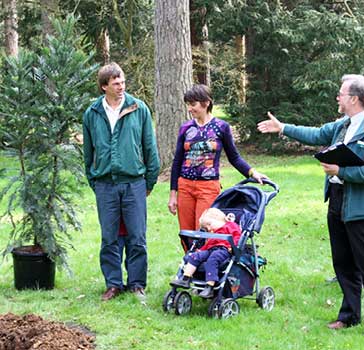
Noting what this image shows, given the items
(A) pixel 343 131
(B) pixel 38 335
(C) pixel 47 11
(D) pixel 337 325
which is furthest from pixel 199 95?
(C) pixel 47 11

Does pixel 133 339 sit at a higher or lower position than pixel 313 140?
lower

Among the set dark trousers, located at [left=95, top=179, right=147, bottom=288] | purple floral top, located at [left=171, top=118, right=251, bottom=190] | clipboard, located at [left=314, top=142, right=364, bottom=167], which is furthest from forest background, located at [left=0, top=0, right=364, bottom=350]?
clipboard, located at [left=314, top=142, right=364, bottom=167]

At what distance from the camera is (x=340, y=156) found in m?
4.87

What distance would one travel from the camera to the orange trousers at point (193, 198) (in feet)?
19.8

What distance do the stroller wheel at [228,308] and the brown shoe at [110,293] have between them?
3.88 ft

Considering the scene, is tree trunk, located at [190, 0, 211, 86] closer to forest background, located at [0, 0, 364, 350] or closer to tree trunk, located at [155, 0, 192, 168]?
forest background, located at [0, 0, 364, 350]

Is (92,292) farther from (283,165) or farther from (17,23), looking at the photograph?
(17,23)

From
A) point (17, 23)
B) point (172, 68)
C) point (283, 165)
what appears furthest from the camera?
point (17, 23)

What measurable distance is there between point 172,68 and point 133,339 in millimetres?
8684

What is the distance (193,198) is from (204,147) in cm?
49

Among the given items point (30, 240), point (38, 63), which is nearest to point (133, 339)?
point (30, 240)

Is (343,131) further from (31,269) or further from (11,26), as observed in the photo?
(11,26)

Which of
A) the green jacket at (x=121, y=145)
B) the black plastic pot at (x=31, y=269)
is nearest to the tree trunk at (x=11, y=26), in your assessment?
the black plastic pot at (x=31, y=269)

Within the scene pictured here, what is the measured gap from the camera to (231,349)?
15.8 feet
